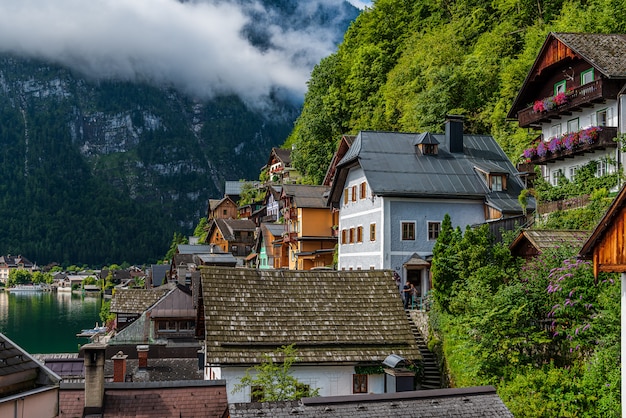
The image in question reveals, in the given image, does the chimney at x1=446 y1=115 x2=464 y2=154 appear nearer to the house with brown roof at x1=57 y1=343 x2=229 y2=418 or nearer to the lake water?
the house with brown roof at x1=57 y1=343 x2=229 y2=418

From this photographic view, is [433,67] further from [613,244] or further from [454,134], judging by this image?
[613,244]

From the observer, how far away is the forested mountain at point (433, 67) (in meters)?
45.2

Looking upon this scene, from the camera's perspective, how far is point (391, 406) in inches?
527

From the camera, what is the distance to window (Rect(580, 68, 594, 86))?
2822 centimetres

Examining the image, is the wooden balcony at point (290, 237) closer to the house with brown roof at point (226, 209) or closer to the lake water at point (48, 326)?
the lake water at point (48, 326)

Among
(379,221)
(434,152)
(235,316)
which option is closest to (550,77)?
(434,152)

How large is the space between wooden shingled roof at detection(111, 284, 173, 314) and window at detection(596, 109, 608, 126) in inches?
1065

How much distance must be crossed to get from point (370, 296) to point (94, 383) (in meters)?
11.3

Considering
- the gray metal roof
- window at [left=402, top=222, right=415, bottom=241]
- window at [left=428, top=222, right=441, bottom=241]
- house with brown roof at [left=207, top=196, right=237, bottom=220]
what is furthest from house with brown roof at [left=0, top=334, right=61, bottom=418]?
house with brown roof at [left=207, top=196, right=237, bottom=220]

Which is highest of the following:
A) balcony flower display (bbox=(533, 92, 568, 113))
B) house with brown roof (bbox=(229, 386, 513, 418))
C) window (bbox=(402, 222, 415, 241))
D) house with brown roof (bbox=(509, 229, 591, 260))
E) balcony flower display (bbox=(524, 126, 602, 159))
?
balcony flower display (bbox=(533, 92, 568, 113))

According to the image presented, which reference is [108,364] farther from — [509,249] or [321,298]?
[509,249]

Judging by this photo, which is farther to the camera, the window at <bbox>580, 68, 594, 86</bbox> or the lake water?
the lake water

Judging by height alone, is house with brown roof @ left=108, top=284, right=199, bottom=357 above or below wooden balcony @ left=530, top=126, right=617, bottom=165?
below

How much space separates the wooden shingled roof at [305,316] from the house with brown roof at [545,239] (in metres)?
4.90
